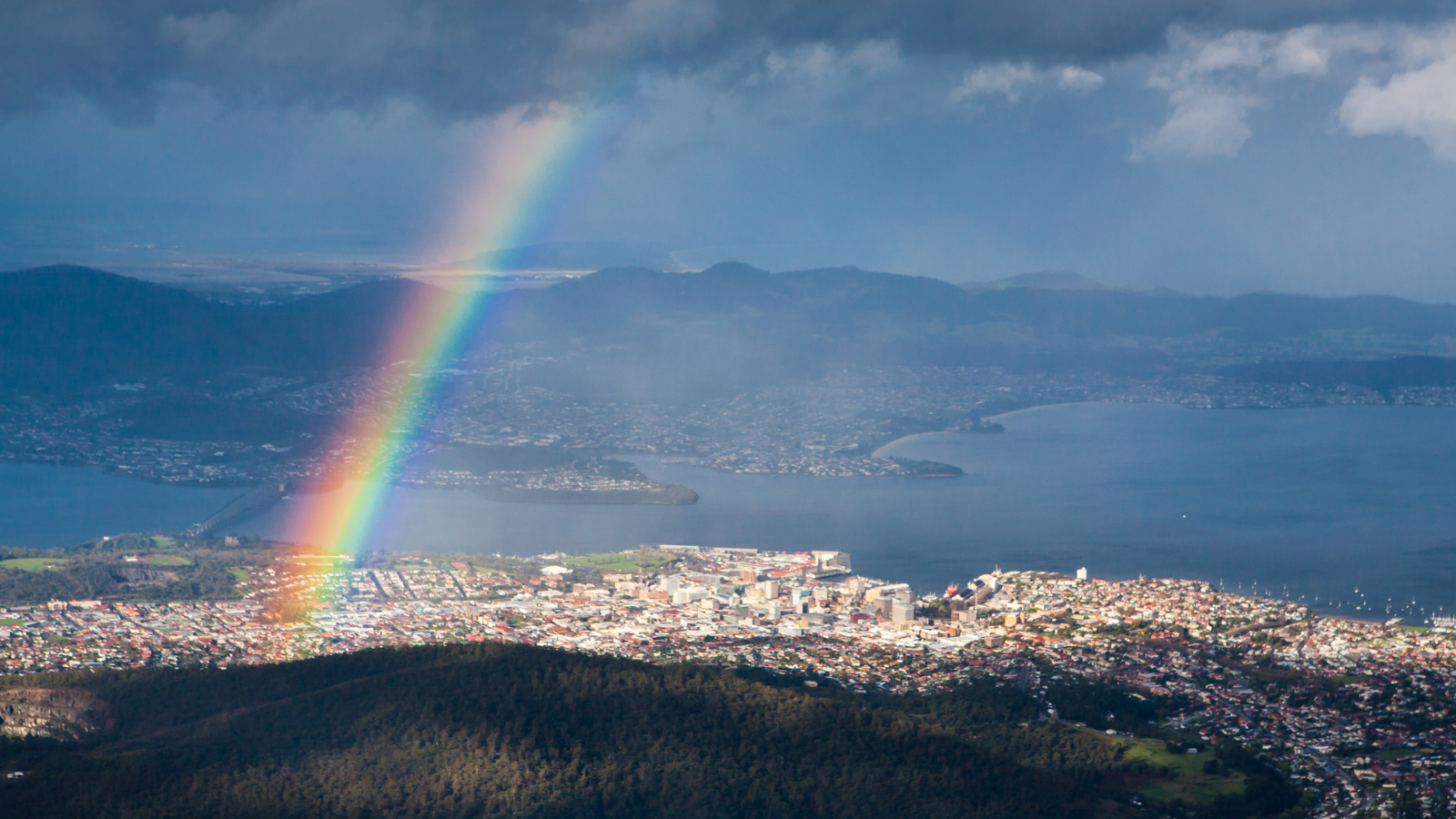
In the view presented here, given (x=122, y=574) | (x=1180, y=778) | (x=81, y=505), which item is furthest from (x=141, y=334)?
(x=1180, y=778)

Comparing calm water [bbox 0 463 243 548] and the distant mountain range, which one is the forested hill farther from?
the distant mountain range

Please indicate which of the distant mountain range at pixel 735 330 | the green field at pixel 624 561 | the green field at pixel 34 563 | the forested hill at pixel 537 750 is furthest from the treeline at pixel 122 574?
the distant mountain range at pixel 735 330

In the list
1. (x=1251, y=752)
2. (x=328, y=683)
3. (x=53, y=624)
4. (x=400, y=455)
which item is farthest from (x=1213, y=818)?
(x=400, y=455)

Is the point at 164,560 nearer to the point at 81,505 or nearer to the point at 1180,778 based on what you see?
the point at 81,505

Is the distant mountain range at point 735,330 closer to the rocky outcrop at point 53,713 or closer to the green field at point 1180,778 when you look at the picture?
the rocky outcrop at point 53,713

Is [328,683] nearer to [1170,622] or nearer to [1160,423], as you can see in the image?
[1170,622]

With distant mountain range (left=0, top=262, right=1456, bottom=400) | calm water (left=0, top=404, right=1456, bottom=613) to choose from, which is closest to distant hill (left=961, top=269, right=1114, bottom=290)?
distant mountain range (left=0, top=262, right=1456, bottom=400)
